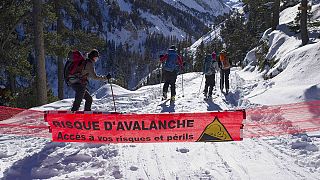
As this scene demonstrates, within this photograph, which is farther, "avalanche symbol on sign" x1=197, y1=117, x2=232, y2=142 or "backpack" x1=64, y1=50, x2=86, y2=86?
"backpack" x1=64, y1=50, x2=86, y2=86

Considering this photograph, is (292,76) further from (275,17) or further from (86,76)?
(275,17)

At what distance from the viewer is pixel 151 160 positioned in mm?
6590

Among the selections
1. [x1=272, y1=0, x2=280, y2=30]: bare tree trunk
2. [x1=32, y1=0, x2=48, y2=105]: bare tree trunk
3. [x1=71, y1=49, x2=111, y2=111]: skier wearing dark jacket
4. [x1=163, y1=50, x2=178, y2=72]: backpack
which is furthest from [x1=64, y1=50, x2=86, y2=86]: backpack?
[x1=272, y1=0, x2=280, y2=30]: bare tree trunk

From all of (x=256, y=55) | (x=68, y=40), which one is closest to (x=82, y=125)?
(x=68, y=40)

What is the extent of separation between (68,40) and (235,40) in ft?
86.9

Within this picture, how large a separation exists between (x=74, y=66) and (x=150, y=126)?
2.54 m

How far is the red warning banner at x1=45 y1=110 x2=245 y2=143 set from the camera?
6449 millimetres

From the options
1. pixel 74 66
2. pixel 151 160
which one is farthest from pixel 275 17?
pixel 151 160

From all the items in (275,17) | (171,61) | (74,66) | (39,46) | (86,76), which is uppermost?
(275,17)

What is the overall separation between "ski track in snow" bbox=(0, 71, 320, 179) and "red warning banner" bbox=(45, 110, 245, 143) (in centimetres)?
38

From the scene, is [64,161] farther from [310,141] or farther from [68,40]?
[68,40]

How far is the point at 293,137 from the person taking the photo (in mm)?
7590

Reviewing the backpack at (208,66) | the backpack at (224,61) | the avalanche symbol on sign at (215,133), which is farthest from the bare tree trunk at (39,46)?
the avalanche symbol on sign at (215,133)

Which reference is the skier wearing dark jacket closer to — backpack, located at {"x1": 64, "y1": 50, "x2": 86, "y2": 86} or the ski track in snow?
backpack, located at {"x1": 64, "y1": 50, "x2": 86, "y2": 86}
